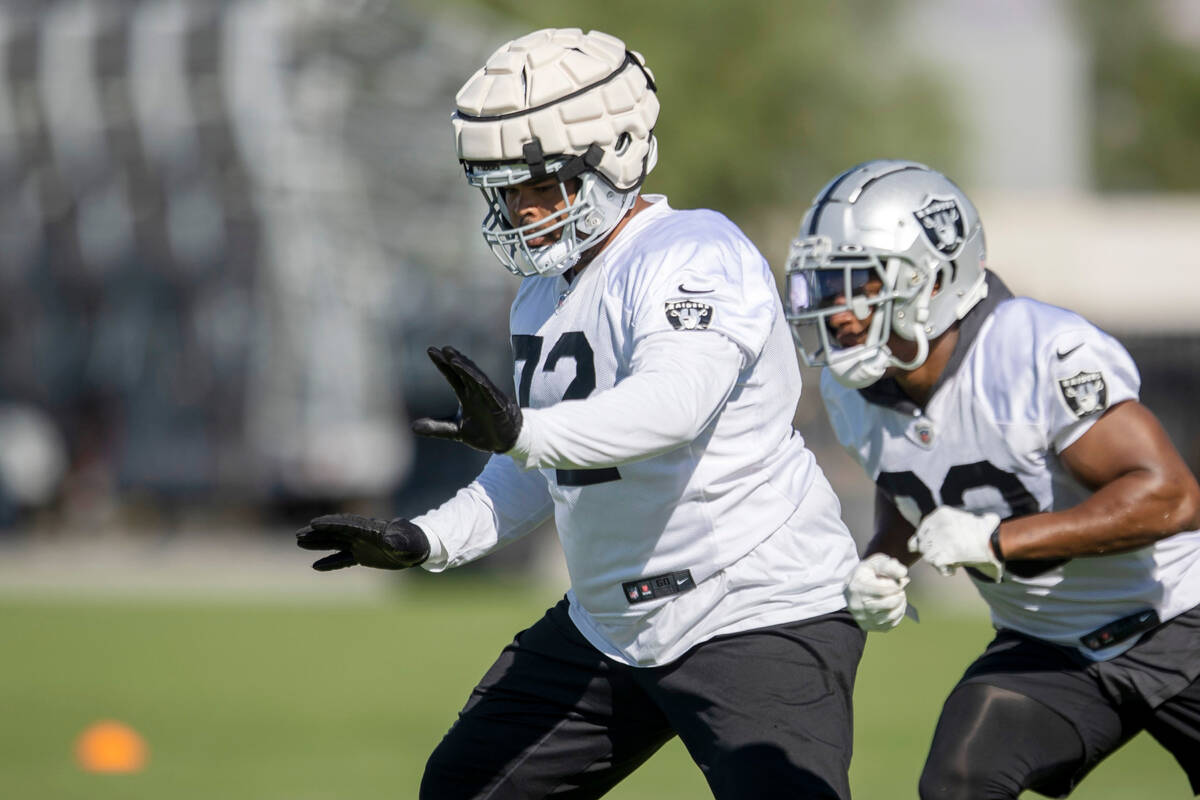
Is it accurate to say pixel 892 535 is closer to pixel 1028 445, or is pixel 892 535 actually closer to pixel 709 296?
pixel 1028 445

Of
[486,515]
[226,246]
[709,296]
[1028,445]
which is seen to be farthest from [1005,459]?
[226,246]

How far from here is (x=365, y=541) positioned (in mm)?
3496

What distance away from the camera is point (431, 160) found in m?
21.1

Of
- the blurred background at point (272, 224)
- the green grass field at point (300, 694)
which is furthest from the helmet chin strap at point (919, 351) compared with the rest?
the blurred background at point (272, 224)

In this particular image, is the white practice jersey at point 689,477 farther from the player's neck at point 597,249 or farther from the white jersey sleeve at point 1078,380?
the white jersey sleeve at point 1078,380

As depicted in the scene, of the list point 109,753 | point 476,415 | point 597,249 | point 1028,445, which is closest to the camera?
point 476,415

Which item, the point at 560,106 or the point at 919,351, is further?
the point at 919,351

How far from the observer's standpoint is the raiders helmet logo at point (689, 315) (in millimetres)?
3367

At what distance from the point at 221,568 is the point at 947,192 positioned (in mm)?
15579

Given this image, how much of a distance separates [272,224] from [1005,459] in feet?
57.6

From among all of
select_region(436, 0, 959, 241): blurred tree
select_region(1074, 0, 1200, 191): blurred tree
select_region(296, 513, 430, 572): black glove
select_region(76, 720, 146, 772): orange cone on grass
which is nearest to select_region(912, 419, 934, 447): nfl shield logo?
select_region(296, 513, 430, 572): black glove

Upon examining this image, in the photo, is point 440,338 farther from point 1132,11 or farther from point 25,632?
point 1132,11

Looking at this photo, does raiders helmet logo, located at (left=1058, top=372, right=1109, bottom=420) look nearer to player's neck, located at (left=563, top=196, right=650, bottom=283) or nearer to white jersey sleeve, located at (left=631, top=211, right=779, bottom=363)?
white jersey sleeve, located at (left=631, top=211, right=779, bottom=363)

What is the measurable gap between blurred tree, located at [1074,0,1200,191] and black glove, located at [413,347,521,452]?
46.4 m
